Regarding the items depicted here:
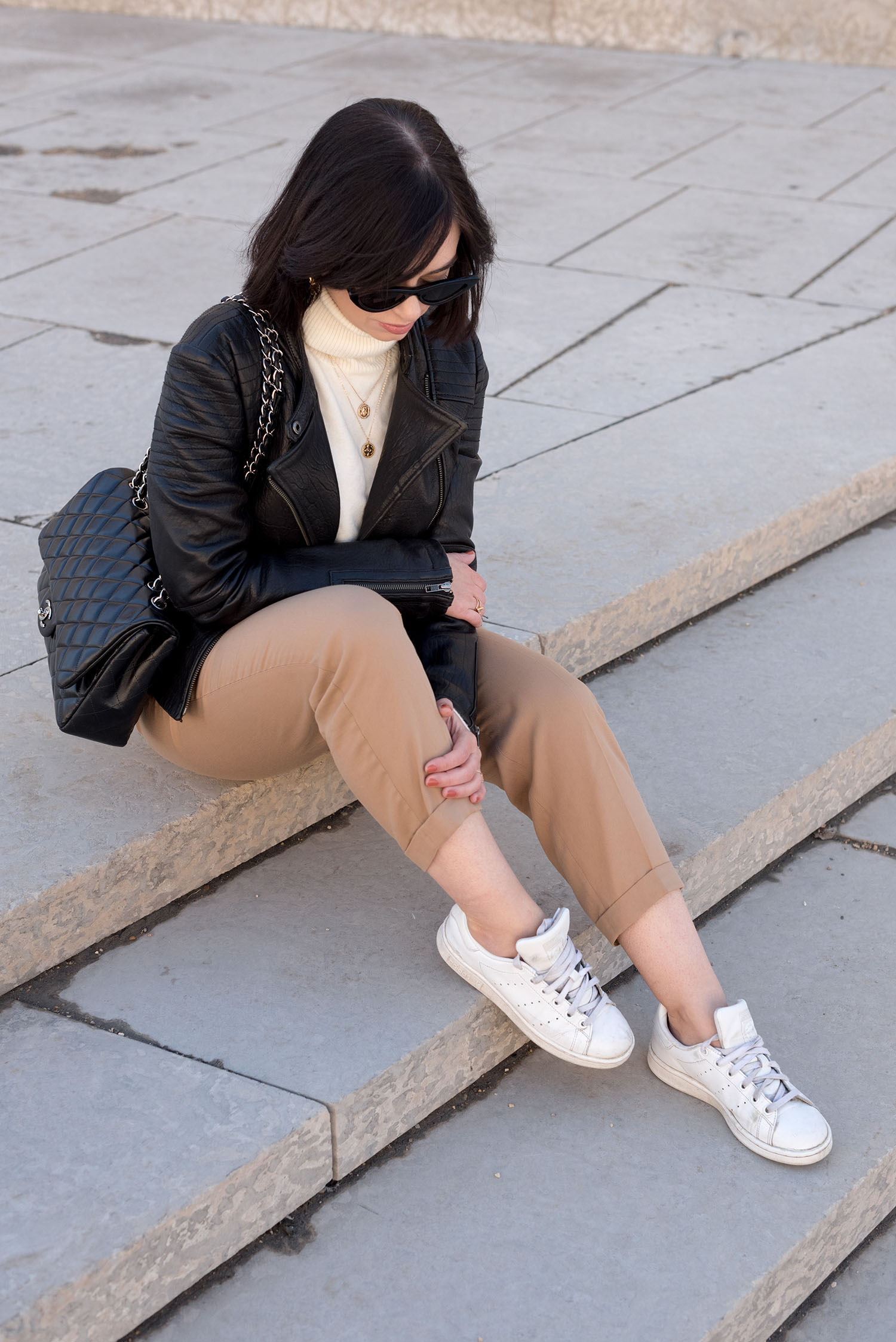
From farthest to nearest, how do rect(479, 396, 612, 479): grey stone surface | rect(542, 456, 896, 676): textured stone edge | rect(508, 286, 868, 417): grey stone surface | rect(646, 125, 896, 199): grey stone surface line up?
rect(646, 125, 896, 199): grey stone surface, rect(508, 286, 868, 417): grey stone surface, rect(479, 396, 612, 479): grey stone surface, rect(542, 456, 896, 676): textured stone edge

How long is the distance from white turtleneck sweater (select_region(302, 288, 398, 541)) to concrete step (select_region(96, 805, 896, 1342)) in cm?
103

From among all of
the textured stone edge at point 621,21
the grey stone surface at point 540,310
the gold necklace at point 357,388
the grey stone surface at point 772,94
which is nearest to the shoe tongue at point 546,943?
the gold necklace at point 357,388

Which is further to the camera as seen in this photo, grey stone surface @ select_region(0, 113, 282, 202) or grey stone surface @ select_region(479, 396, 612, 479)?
grey stone surface @ select_region(0, 113, 282, 202)

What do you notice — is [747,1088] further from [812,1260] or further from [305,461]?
[305,461]

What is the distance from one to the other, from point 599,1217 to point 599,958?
21.3 inches

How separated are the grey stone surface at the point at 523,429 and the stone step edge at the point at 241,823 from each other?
0.70m

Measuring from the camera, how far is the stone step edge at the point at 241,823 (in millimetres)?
2287

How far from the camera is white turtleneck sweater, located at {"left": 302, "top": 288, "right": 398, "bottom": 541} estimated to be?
2.38 m

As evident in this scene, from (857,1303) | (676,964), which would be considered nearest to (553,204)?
(676,964)

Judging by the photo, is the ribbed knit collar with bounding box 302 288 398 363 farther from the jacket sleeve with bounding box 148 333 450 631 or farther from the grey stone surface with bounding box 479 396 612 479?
the grey stone surface with bounding box 479 396 612 479

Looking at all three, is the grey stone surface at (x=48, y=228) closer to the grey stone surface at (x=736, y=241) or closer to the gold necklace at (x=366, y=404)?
the grey stone surface at (x=736, y=241)

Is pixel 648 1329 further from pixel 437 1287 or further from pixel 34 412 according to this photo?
pixel 34 412

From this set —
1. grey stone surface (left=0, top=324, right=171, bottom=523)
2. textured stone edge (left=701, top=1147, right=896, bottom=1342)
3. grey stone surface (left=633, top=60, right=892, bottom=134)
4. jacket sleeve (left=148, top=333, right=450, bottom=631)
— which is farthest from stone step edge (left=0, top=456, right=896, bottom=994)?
grey stone surface (left=633, top=60, right=892, bottom=134)

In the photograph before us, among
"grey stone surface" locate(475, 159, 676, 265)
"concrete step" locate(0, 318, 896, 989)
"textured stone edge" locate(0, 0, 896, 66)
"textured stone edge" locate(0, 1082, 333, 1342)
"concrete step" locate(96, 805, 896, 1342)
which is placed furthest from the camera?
"textured stone edge" locate(0, 0, 896, 66)
